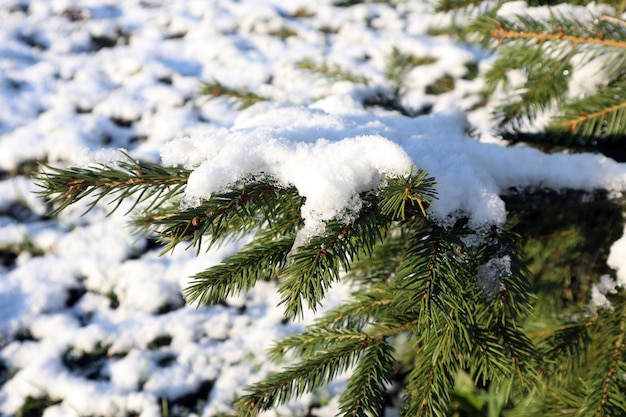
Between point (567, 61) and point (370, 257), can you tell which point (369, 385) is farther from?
point (567, 61)

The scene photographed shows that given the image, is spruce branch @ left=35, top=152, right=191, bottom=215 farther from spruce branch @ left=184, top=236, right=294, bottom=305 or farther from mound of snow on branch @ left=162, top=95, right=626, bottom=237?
spruce branch @ left=184, top=236, right=294, bottom=305

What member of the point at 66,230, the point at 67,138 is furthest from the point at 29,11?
the point at 66,230

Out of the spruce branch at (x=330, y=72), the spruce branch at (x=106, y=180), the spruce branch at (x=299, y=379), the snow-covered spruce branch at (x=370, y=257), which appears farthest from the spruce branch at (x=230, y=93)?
the spruce branch at (x=299, y=379)

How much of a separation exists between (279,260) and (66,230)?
2157 millimetres

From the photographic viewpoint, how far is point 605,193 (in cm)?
95

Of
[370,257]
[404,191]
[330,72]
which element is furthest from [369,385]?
[330,72]

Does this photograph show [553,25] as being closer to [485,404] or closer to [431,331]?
[431,331]

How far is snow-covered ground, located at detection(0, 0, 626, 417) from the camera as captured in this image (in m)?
0.76

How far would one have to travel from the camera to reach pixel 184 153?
0.74m

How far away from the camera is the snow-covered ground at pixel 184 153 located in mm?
762

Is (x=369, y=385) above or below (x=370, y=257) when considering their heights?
below

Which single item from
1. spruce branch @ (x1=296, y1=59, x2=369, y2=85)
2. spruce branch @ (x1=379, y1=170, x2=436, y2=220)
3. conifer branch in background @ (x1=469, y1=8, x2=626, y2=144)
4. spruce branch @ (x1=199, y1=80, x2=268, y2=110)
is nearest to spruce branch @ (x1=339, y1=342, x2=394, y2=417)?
spruce branch @ (x1=379, y1=170, x2=436, y2=220)

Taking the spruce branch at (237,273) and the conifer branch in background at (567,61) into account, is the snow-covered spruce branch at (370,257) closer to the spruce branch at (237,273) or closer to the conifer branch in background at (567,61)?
the spruce branch at (237,273)

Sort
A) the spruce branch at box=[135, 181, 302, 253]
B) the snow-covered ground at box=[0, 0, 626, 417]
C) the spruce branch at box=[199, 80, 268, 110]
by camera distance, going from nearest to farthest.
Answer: the spruce branch at box=[135, 181, 302, 253]
the snow-covered ground at box=[0, 0, 626, 417]
the spruce branch at box=[199, 80, 268, 110]
